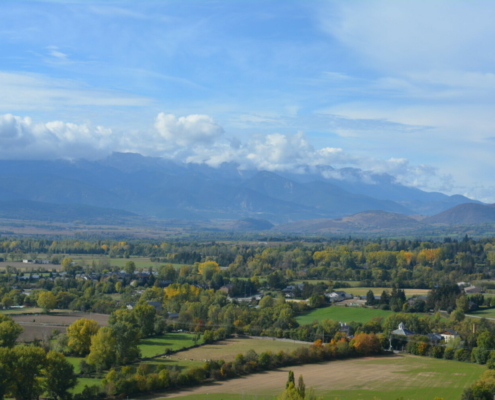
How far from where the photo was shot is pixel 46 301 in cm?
5666

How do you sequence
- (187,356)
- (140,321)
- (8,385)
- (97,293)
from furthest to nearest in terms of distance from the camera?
(97,293) < (140,321) < (187,356) < (8,385)

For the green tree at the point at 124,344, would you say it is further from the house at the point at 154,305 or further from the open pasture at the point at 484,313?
the open pasture at the point at 484,313

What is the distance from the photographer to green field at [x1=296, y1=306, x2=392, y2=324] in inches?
2180

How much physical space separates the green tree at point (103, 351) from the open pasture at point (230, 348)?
177 inches

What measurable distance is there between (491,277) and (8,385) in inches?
2696

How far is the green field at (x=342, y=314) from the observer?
5538 centimetres

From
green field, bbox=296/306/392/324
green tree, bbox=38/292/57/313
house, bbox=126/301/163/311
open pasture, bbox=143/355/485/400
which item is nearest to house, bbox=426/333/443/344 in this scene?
open pasture, bbox=143/355/485/400

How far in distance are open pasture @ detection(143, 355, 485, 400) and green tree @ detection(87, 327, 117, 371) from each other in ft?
19.5

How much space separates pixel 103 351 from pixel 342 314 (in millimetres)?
26638

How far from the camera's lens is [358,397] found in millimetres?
32062

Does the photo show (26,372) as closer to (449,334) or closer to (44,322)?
(44,322)

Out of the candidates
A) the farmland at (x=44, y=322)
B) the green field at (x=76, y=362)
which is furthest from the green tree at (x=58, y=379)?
the farmland at (x=44, y=322)

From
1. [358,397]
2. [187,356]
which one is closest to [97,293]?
[187,356]

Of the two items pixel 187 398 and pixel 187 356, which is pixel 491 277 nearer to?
pixel 187 356
